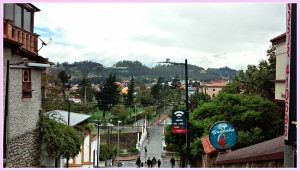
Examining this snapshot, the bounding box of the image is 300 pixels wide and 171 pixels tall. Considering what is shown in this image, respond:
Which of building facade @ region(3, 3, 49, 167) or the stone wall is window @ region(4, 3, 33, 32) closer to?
building facade @ region(3, 3, 49, 167)

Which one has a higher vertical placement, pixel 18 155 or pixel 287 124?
pixel 287 124

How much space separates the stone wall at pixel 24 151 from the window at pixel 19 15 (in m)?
5.01

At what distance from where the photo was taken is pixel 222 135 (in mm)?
16641

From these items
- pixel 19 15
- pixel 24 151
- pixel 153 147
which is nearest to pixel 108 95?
pixel 153 147

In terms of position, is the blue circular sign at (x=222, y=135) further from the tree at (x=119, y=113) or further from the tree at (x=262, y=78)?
the tree at (x=119, y=113)

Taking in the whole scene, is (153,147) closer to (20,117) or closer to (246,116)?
(246,116)

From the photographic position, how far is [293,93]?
8078 mm

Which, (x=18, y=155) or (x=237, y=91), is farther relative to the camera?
(x=237, y=91)

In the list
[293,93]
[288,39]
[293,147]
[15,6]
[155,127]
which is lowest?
[155,127]

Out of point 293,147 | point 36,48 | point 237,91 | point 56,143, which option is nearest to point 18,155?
point 56,143

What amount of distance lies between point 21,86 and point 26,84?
2.38 ft

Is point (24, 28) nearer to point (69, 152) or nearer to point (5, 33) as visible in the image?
point (5, 33)

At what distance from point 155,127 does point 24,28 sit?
84998mm

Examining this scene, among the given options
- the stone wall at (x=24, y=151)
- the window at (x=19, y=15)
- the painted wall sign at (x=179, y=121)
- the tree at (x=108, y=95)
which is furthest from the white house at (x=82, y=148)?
the tree at (x=108, y=95)
